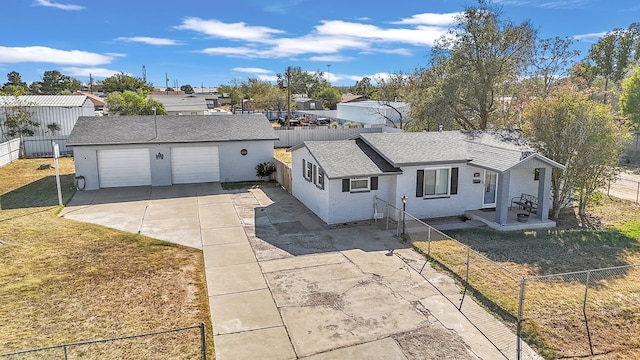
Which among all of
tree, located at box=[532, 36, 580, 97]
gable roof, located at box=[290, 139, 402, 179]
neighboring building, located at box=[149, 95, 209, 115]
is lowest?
gable roof, located at box=[290, 139, 402, 179]

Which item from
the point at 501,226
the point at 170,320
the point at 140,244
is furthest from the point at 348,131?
the point at 170,320


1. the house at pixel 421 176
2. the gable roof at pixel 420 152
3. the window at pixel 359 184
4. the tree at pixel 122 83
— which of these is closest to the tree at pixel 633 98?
the gable roof at pixel 420 152

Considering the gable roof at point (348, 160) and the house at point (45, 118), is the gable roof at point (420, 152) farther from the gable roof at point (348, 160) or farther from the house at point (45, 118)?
the house at point (45, 118)

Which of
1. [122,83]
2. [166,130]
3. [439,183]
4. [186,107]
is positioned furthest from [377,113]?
[122,83]

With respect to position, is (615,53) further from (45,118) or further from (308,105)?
(45,118)

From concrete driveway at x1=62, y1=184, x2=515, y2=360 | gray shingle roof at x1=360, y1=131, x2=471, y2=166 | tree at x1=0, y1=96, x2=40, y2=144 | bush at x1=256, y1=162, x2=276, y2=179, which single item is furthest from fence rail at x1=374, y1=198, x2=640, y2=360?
tree at x1=0, y1=96, x2=40, y2=144

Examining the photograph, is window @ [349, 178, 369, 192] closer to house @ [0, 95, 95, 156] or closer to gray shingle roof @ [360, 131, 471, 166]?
gray shingle roof @ [360, 131, 471, 166]

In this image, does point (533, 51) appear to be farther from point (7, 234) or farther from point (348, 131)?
point (7, 234)
